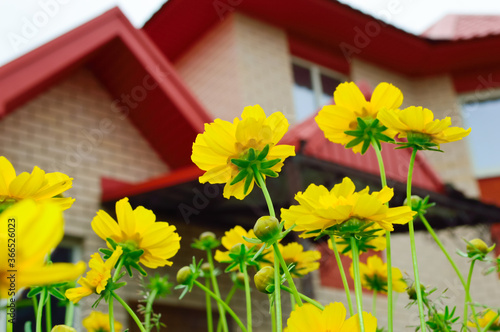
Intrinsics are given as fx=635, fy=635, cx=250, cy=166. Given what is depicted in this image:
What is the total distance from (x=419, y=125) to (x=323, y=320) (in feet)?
1.32

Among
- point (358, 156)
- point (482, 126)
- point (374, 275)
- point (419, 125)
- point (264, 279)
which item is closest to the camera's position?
point (264, 279)

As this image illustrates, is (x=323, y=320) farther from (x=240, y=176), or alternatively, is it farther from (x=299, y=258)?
(x=299, y=258)

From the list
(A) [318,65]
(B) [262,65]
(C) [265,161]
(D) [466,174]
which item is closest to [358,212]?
(C) [265,161]

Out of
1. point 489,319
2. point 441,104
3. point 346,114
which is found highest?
point 441,104

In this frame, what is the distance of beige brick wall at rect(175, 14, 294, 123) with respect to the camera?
25.5 feet

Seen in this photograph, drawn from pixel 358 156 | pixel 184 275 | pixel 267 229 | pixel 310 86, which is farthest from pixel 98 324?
pixel 310 86

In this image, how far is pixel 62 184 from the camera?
Result: 746mm

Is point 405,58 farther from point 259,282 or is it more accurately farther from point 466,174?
point 259,282

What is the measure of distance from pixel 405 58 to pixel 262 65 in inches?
103

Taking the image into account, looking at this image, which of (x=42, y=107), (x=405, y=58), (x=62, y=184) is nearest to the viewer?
(x=62, y=184)

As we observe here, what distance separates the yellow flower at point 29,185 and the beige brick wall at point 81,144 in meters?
4.01

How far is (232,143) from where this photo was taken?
888mm

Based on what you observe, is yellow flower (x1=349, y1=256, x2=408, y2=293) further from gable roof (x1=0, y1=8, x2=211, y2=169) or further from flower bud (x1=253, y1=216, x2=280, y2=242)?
gable roof (x1=0, y1=8, x2=211, y2=169)

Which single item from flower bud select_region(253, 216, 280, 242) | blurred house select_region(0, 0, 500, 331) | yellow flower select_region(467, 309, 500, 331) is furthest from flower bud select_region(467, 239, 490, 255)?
blurred house select_region(0, 0, 500, 331)
